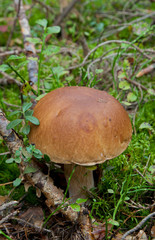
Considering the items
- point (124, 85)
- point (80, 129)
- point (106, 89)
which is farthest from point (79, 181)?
point (106, 89)

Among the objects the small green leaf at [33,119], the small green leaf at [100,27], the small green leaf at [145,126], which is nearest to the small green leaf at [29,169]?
the small green leaf at [33,119]

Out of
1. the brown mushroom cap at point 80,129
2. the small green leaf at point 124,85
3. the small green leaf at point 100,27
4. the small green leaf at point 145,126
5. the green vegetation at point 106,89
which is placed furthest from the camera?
the small green leaf at point 100,27

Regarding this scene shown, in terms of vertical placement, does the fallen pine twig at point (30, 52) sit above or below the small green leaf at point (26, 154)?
above

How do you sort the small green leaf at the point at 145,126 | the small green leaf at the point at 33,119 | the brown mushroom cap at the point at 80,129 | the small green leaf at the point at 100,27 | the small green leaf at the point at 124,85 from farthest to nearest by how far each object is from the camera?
the small green leaf at the point at 100,27 → the small green leaf at the point at 124,85 → the small green leaf at the point at 145,126 → the small green leaf at the point at 33,119 → the brown mushroom cap at the point at 80,129

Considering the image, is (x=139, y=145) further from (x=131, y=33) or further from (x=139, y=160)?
(x=131, y=33)

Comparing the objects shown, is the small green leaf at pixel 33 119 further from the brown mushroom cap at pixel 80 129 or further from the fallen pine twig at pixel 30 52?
the fallen pine twig at pixel 30 52

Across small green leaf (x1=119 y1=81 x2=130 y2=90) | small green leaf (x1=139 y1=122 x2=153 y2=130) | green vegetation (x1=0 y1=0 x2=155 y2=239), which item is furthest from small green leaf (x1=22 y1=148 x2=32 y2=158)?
small green leaf (x1=119 y1=81 x2=130 y2=90)

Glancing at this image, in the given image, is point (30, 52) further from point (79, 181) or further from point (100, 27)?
point (100, 27)
